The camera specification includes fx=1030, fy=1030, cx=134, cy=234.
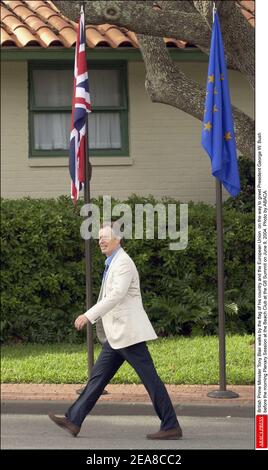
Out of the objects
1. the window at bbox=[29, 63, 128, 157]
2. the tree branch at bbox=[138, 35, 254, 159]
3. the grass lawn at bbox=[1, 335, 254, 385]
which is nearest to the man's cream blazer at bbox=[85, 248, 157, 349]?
the grass lawn at bbox=[1, 335, 254, 385]

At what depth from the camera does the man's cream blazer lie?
27.9 ft

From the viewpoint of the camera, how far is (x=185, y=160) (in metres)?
16.3

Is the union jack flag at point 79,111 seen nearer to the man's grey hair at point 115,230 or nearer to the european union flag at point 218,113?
the european union flag at point 218,113

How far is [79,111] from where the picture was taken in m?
10.9

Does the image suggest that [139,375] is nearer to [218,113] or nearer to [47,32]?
[218,113]

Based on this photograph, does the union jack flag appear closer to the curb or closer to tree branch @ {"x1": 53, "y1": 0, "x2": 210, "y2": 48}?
tree branch @ {"x1": 53, "y1": 0, "x2": 210, "y2": 48}

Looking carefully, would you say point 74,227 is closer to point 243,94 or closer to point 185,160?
point 185,160

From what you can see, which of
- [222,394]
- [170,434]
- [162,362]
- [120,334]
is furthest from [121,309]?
[162,362]

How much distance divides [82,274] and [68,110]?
3248 mm

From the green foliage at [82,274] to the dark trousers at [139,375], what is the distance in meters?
5.08

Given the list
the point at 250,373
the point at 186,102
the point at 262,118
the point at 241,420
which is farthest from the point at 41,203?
the point at 262,118

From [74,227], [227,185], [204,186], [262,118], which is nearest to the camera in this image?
[262,118]

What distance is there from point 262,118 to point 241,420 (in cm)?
524
